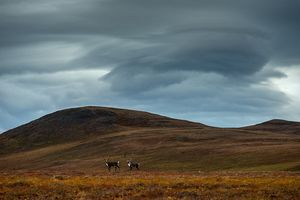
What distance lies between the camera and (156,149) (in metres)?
116

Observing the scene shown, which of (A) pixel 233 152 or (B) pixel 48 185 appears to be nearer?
(B) pixel 48 185

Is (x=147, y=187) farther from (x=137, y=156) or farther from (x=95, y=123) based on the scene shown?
(x=95, y=123)

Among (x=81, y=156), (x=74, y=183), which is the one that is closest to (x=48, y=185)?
(x=74, y=183)

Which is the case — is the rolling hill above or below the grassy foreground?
above

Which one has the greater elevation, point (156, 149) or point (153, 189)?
point (156, 149)

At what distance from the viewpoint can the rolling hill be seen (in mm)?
85875

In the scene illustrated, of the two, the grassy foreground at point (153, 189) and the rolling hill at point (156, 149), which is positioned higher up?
the rolling hill at point (156, 149)

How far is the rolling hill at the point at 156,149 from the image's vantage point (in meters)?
85.9

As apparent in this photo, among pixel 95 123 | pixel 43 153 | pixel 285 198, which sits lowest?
pixel 285 198

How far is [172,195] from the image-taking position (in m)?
35.2

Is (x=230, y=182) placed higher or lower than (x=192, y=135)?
lower

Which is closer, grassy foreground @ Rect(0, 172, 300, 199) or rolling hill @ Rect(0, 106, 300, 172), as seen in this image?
grassy foreground @ Rect(0, 172, 300, 199)

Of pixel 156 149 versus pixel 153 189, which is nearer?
pixel 153 189

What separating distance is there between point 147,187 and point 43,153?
366ft
